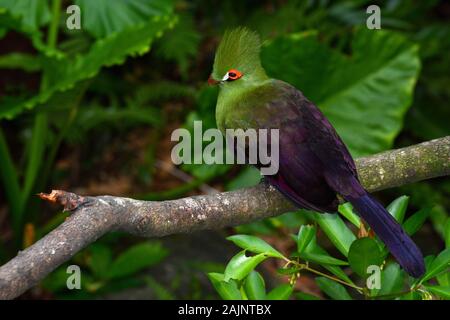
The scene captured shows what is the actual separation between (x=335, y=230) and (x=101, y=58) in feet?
4.90

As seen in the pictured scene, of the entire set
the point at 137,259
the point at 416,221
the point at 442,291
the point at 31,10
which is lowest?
the point at 442,291

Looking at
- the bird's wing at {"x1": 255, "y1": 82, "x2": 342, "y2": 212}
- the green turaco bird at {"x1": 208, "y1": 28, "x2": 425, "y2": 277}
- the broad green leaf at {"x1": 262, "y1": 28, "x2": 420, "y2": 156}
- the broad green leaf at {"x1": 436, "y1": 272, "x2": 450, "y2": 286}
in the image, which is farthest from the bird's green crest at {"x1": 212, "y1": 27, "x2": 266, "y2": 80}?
the broad green leaf at {"x1": 262, "y1": 28, "x2": 420, "y2": 156}

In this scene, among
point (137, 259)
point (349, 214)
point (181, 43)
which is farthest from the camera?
point (181, 43)

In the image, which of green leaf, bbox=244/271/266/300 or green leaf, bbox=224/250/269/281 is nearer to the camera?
green leaf, bbox=224/250/269/281

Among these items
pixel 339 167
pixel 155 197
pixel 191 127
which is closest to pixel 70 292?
pixel 155 197

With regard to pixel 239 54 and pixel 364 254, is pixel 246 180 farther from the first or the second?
pixel 364 254

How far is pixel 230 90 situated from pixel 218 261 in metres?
1.62

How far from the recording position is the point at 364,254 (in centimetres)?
175

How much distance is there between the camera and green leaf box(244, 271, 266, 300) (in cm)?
189

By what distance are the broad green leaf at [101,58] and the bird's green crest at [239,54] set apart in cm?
72

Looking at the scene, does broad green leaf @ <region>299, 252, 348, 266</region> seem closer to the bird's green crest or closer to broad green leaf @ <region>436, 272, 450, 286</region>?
broad green leaf @ <region>436, 272, 450, 286</region>

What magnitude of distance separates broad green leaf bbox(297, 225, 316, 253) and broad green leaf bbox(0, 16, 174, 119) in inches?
52.8

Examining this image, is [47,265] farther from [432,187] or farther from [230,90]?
[432,187]

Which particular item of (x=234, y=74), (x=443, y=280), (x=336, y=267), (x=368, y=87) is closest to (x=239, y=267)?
(x=336, y=267)
